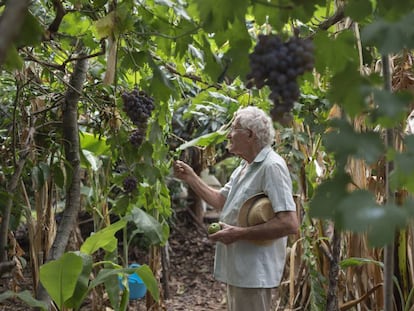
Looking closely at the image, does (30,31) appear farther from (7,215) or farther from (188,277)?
(188,277)

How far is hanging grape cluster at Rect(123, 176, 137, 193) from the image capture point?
180 centimetres

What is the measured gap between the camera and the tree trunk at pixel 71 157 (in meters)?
1.72

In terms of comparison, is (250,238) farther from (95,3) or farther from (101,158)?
(95,3)

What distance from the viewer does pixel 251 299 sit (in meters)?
2.44

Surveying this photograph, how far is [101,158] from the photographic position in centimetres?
296

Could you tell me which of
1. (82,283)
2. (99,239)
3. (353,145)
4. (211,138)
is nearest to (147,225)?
(99,239)

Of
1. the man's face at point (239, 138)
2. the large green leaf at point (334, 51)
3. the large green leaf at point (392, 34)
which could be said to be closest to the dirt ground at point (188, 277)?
the man's face at point (239, 138)

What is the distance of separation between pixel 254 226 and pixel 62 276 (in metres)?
0.80

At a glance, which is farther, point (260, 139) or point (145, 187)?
point (145, 187)

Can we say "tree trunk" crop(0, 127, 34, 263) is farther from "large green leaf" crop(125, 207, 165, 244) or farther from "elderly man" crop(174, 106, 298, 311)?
"elderly man" crop(174, 106, 298, 311)

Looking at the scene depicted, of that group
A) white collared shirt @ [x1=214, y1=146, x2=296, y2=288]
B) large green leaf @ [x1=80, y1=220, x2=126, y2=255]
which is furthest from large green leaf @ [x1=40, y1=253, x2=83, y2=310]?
white collared shirt @ [x1=214, y1=146, x2=296, y2=288]

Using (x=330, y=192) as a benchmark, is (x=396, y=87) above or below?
above

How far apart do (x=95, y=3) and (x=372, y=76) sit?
3.10 ft

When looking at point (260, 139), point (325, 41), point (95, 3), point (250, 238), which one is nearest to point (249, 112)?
point (260, 139)
